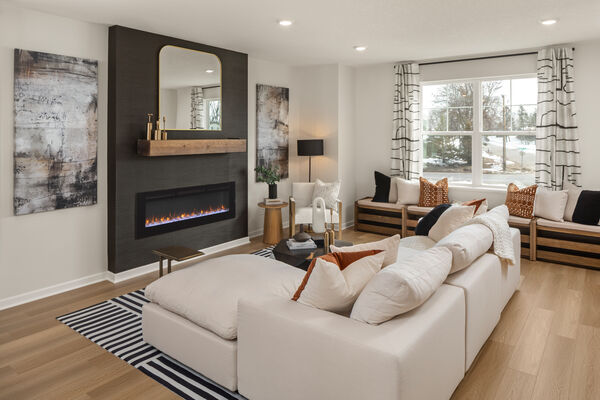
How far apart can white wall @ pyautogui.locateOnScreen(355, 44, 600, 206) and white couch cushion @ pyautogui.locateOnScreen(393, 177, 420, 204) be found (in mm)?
485

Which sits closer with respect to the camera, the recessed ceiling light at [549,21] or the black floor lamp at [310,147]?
the recessed ceiling light at [549,21]

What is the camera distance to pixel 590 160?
496 cm

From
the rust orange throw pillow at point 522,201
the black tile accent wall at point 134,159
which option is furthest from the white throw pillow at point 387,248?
the rust orange throw pillow at point 522,201

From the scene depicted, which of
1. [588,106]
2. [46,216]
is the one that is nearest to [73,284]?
[46,216]

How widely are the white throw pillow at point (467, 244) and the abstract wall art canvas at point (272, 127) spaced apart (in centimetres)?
347

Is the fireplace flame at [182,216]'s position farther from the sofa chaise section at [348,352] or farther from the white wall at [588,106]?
the white wall at [588,106]

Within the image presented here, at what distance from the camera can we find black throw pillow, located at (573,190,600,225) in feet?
14.9

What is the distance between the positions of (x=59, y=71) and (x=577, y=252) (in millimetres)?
5486

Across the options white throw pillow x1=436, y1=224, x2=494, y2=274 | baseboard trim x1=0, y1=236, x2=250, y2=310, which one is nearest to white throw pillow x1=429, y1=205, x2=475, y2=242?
white throw pillow x1=436, y1=224, x2=494, y2=274

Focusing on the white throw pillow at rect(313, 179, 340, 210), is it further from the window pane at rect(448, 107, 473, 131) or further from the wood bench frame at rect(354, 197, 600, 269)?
the wood bench frame at rect(354, 197, 600, 269)

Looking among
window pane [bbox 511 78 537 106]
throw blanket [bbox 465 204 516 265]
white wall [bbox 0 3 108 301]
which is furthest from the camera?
window pane [bbox 511 78 537 106]

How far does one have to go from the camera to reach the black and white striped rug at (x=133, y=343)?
2336mm

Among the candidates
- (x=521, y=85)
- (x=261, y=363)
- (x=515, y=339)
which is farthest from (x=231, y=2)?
(x=521, y=85)

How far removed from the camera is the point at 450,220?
3.76m
